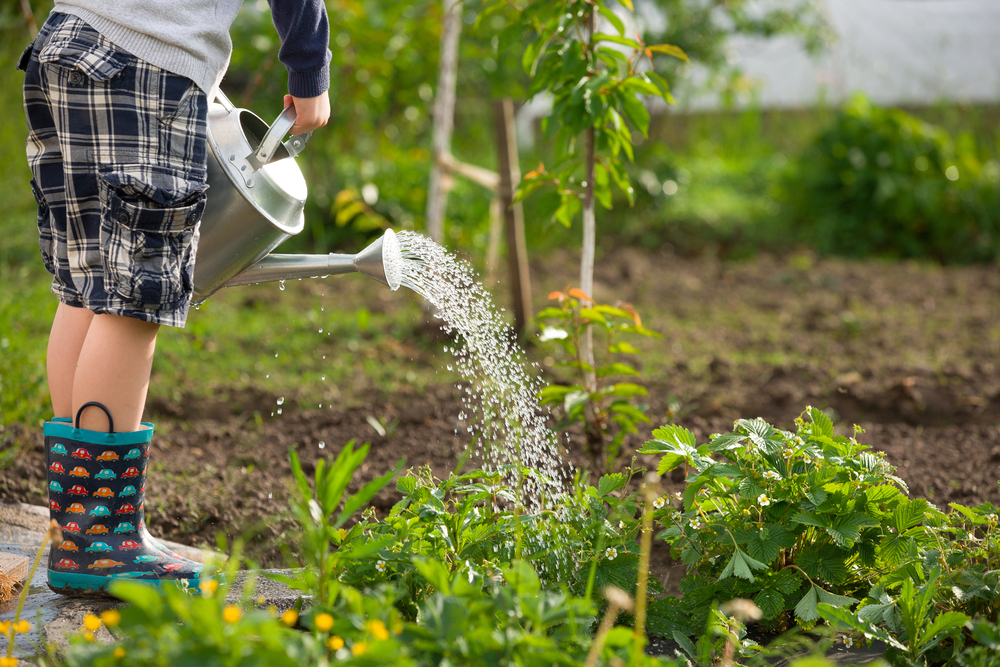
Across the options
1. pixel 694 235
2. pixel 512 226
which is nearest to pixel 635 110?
pixel 512 226

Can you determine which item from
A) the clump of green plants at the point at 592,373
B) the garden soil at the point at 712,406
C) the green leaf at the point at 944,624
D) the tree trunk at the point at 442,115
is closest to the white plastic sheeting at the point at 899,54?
the garden soil at the point at 712,406

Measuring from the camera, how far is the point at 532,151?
639 centimetres

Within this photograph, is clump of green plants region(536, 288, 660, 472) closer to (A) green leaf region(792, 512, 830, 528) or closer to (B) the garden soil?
(B) the garden soil

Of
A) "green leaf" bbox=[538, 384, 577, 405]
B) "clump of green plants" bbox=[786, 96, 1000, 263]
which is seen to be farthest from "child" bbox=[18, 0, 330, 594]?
"clump of green plants" bbox=[786, 96, 1000, 263]

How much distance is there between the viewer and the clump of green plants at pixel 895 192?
504 centimetres

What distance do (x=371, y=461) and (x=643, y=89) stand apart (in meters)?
1.14

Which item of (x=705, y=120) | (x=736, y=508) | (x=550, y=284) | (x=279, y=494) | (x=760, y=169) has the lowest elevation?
(x=279, y=494)

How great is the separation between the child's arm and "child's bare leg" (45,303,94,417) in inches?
20.3

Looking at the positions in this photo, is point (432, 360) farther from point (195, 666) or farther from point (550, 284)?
point (195, 666)

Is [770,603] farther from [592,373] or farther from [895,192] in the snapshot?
[895,192]

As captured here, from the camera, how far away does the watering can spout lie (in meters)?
1.51

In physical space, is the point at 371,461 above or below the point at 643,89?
below

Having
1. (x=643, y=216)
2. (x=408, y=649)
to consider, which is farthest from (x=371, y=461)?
(x=643, y=216)

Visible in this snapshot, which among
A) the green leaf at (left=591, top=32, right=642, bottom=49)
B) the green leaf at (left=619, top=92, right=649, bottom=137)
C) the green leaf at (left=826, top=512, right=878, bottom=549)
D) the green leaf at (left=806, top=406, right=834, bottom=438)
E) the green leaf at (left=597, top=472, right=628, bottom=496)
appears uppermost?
the green leaf at (left=591, top=32, right=642, bottom=49)
